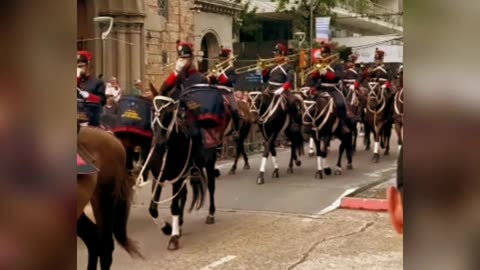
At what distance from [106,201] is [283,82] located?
7898mm

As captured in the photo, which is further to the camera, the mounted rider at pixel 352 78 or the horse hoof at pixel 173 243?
the mounted rider at pixel 352 78

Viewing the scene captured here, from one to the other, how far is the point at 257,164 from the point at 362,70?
4161mm

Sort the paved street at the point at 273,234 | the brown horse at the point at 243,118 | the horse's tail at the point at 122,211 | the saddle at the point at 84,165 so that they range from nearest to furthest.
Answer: the saddle at the point at 84,165 → the horse's tail at the point at 122,211 → the paved street at the point at 273,234 → the brown horse at the point at 243,118

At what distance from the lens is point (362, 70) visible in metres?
17.6

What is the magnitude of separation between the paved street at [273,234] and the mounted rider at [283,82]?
4.96 ft

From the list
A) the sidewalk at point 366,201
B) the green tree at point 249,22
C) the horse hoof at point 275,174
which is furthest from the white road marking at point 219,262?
the green tree at point 249,22

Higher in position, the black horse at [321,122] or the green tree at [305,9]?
the green tree at [305,9]

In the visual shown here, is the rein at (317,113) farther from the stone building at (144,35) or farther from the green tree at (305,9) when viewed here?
the green tree at (305,9)

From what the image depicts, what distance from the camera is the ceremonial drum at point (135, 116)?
310 inches

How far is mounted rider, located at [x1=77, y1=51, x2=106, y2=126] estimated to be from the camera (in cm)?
738

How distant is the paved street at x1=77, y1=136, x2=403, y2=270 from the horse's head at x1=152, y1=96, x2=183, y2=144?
4.01 feet

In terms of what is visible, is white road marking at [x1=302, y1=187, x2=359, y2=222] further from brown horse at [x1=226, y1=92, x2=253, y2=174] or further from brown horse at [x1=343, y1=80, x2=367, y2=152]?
brown horse at [x1=343, y1=80, x2=367, y2=152]

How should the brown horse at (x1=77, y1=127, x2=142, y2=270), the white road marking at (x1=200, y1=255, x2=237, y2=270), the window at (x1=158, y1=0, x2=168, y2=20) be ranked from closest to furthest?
the brown horse at (x1=77, y1=127, x2=142, y2=270) < the white road marking at (x1=200, y1=255, x2=237, y2=270) < the window at (x1=158, y1=0, x2=168, y2=20)

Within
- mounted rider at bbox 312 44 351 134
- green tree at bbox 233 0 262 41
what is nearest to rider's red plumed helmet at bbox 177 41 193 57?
mounted rider at bbox 312 44 351 134
